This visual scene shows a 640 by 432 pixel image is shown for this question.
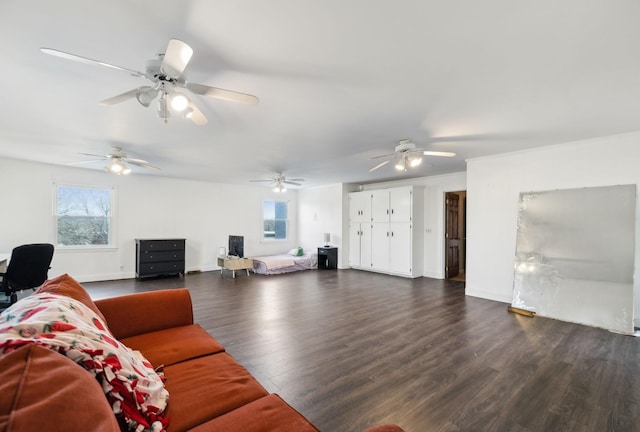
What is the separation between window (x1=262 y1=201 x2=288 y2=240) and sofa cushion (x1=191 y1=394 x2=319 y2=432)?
7591 millimetres

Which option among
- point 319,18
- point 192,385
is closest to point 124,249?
point 192,385

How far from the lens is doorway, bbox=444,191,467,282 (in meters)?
6.67

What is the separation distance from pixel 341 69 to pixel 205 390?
2241 mm

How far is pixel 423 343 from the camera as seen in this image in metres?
3.11

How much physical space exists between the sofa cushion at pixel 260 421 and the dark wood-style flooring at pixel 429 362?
806 millimetres

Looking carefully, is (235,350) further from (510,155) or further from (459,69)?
(510,155)

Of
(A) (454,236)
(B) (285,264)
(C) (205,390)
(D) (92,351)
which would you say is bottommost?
(B) (285,264)

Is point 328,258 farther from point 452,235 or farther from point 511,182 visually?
point 511,182

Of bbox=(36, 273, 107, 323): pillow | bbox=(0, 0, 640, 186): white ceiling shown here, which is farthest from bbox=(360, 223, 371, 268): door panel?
bbox=(36, 273, 107, 323): pillow

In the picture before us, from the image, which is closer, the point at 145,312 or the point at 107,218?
the point at 145,312

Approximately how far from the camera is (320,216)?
8.66m

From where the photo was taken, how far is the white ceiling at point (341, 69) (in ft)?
5.33

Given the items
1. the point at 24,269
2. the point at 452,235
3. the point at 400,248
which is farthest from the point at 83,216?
the point at 452,235

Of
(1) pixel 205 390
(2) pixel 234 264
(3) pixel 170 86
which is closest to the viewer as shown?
(1) pixel 205 390
